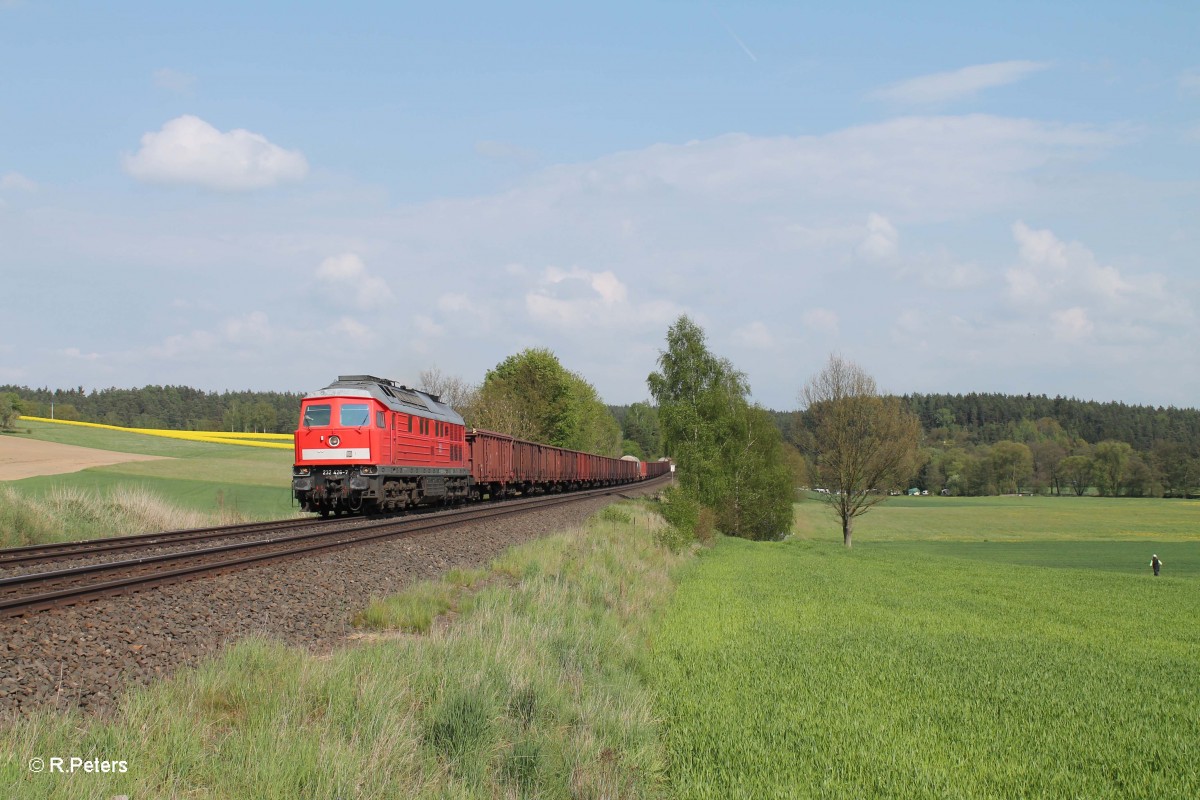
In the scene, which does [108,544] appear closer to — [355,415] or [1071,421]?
[355,415]

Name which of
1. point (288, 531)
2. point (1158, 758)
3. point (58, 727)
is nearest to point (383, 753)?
point (58, 727)

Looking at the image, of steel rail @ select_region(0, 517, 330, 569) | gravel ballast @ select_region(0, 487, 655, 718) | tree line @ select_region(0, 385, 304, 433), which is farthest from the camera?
tree line @ select_region(0, 385, 304, 433)

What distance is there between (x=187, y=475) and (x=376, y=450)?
3291cm

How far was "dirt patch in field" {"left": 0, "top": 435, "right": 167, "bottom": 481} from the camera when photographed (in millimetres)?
42969

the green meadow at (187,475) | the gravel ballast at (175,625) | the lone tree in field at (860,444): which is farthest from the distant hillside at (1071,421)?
the gravel ballast at (175,625)

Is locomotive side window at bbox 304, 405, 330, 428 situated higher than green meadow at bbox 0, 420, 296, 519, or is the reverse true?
locomotive side window at bbox 304, 405, 330, 428

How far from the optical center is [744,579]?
735 inches

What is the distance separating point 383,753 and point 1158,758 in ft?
18.0

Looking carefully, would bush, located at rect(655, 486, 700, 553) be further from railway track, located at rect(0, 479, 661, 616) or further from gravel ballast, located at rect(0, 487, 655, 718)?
gravel ballast, located at rect(0, 487, 655, 718)

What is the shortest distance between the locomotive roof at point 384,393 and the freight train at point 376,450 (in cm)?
3

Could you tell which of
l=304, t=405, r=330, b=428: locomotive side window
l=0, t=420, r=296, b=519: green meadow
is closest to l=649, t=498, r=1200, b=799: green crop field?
l=304, t=405, r=330, b=428: locomotive side window

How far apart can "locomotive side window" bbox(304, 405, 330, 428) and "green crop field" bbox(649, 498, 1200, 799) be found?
12.6 m

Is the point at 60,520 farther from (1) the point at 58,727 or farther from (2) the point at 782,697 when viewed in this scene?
(2) the point at 782,697

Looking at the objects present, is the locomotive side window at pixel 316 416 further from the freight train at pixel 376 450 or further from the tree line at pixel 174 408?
the tree line at pixel 174 408
